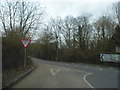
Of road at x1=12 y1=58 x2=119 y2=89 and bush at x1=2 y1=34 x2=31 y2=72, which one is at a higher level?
bush at x1=2 y1=34 x2=31 y2=72

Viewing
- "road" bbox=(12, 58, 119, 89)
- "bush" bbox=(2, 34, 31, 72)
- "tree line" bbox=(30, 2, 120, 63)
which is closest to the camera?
"road" bbox=(12, 58, 119, 89)

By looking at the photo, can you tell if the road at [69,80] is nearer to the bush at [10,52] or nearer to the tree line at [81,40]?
the bush at [10,52]

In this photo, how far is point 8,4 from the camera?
32375mm

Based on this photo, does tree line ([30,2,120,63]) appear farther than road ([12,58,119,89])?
Yes

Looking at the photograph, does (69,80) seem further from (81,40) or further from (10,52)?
(81,40)

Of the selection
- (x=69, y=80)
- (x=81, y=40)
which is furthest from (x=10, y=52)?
(x=81, y=40)

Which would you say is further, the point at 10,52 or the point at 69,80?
the point at 10,52

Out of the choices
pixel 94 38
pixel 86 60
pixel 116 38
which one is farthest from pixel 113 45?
pixel 94 38

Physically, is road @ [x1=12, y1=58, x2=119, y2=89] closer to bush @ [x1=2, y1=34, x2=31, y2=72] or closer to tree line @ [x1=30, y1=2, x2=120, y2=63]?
bush @ [x1=2, y1=34, x2=31, y2=72]

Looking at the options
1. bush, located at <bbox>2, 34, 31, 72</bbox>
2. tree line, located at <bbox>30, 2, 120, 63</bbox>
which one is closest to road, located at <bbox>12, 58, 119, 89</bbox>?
bush, located at <bbox>2, 34, 31, 72</bbox>

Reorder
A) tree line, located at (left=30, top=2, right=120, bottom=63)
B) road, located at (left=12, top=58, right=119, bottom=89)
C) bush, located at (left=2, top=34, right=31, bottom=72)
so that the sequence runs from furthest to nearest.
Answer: tree line, located at (left=30, top=2, right=120, bottom=63) → bush, located at (left=2, top=34, right=31, bottom=72) → road, located at (left=12, top=58, right=119, bottom=89)

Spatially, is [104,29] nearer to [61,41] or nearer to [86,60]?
[86,60]

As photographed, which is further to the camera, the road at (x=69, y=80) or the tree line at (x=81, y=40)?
the tree line at (x=81, y=40)

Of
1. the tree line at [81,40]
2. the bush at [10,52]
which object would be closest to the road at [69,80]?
the bush at [10,52]
